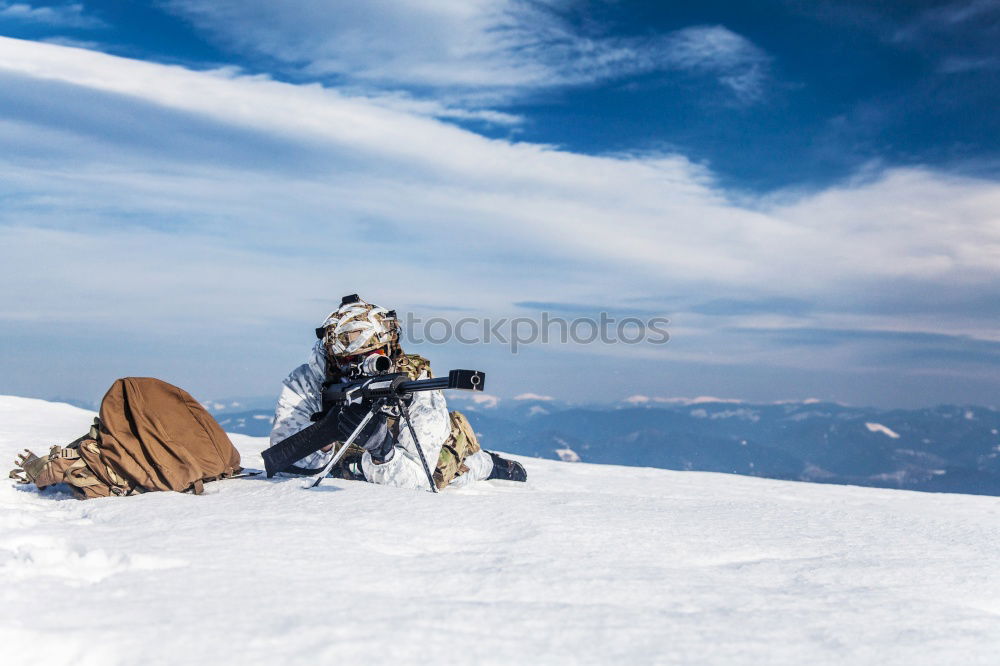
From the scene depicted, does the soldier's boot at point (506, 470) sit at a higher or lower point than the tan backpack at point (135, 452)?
lower

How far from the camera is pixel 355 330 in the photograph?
6312 millimetres

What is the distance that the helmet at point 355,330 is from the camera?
6.32 metres

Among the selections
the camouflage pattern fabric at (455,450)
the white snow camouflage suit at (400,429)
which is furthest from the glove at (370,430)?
the camouflage pattern fabric at (455,450)

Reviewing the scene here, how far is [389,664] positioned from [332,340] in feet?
13.5

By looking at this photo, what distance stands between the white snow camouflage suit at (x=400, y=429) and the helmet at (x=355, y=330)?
12.2 inches

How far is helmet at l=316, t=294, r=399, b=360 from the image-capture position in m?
6.32

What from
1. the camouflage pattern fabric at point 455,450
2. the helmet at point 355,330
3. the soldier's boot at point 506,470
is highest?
the helmet at point 355,330

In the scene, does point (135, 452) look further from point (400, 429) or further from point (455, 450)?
point (455, 450)

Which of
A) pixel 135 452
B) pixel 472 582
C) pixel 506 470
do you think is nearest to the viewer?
pixel 472 582

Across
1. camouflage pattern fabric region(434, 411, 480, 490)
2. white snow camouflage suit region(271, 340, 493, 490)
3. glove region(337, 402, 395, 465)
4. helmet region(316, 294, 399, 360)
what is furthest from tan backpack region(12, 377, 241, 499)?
camouflage pattern fabric region(434, 411, 480, 490)

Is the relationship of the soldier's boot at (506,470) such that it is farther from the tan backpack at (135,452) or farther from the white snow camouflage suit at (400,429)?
the tan backpack at (135,452)

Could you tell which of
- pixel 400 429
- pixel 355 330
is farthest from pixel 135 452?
pixel 400 429

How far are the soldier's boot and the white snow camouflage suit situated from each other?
82cm

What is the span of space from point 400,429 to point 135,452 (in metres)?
2.12
